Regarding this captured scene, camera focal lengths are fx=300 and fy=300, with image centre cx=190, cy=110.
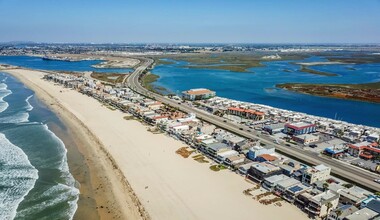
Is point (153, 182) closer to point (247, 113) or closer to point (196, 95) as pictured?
point (247, 113)

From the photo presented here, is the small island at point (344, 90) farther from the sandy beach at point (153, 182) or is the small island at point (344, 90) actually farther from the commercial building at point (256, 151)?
the sandy beach at point (153, 182)

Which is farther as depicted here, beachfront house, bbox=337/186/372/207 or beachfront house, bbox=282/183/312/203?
beachfront house, bbox=282/183/312/203

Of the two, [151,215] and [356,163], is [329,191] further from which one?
[151,215]

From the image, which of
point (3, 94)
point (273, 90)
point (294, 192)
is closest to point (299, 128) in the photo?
point (294, 192)

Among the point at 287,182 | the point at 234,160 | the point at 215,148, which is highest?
the point at 215,148

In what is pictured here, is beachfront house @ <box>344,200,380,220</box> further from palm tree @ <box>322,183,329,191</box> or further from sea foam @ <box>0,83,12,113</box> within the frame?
sea foam @ <box>0,83,12,113</box>

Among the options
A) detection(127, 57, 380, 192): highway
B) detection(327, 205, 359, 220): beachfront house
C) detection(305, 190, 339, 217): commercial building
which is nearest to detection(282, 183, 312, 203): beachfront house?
detection(305, 190, 339, 217): commercial building
